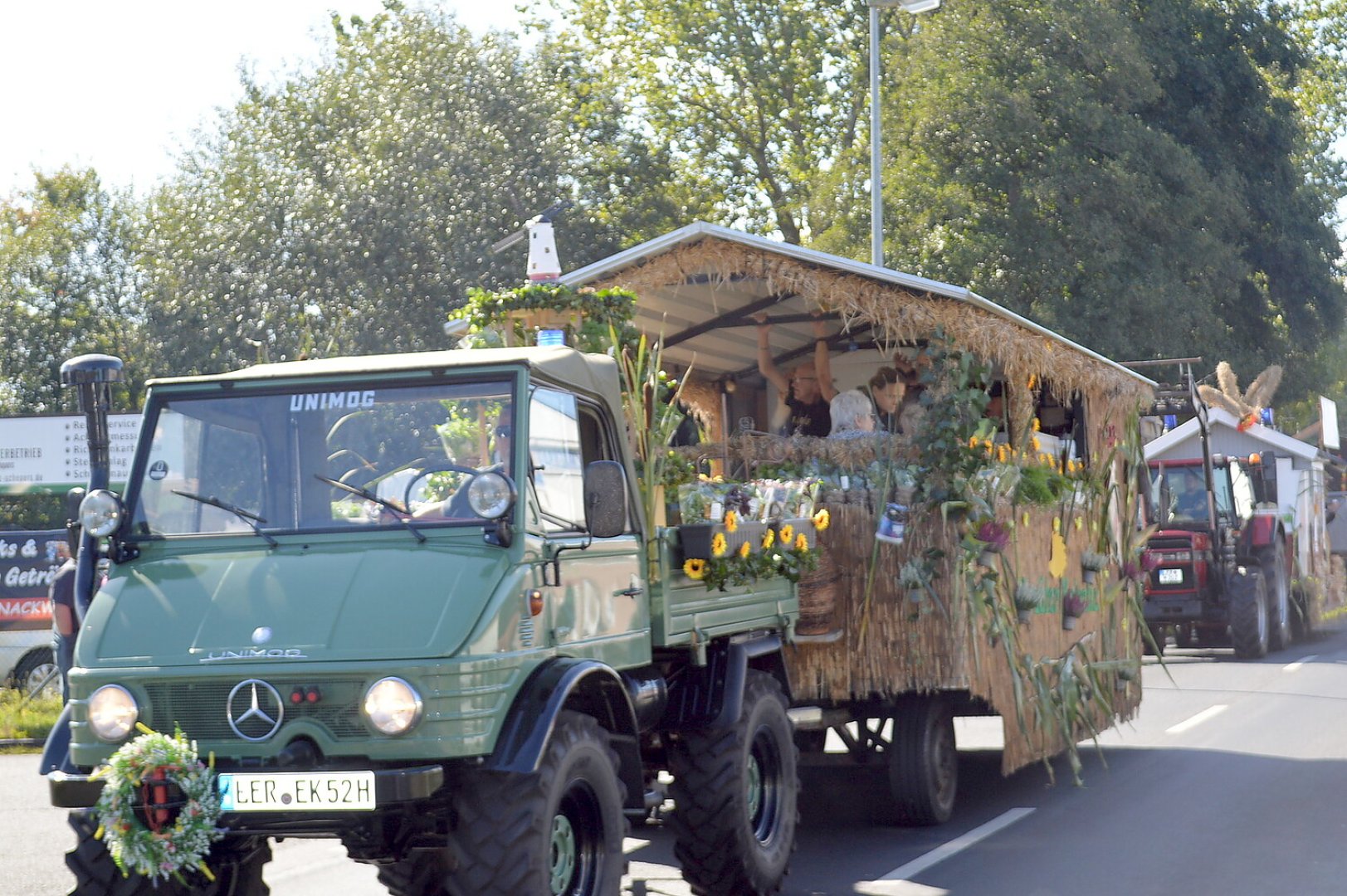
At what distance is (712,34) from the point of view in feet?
129

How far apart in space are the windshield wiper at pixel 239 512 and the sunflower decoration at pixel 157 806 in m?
0.96

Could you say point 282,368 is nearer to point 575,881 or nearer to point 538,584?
point 538,584

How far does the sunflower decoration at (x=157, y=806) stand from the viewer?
555 cm

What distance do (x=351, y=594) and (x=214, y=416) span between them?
127 cm

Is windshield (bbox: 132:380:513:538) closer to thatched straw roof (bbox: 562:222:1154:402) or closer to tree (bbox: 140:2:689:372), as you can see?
thatched straw roof (bbox: 562:222:1154:402)

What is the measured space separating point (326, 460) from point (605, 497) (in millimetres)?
1102

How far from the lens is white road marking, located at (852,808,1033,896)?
793 cm

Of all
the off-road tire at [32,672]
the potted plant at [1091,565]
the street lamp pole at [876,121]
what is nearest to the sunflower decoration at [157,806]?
the potted plant at [1091,565]

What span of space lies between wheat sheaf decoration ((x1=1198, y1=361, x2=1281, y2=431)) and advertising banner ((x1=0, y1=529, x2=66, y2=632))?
14287 mm

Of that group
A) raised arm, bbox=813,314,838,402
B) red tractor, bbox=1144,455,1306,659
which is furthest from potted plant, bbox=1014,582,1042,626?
red tractor, bbox=1144,455,1306,659

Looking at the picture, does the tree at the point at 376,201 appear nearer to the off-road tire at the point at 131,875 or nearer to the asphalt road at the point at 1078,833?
the asphalt road at the point at 1078,833

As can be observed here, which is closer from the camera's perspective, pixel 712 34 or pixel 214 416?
pixel 214 416

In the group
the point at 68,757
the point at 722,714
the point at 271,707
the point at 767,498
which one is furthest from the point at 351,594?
the point at 767,498

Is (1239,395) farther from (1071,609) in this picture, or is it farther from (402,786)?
(402,786)
